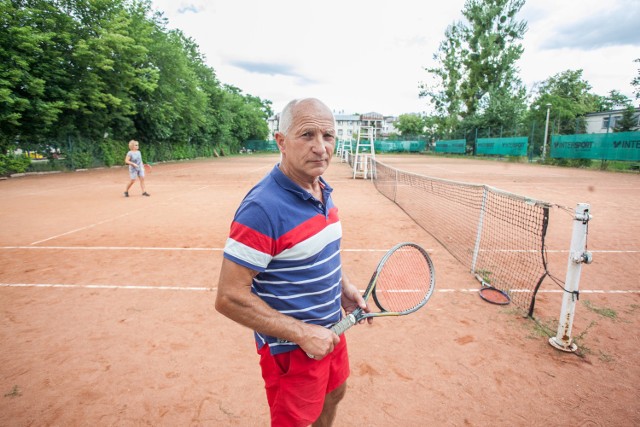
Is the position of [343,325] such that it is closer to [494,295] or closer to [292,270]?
[292,270]

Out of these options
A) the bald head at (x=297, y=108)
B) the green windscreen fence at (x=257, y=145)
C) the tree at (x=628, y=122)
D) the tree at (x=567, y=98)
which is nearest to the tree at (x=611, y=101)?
the tree at (x=567, y=98)

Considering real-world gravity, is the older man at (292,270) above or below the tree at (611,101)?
below

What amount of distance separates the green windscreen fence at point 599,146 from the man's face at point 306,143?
27.5 metres

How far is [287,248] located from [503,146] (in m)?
40.0

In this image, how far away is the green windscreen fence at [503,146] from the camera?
32.4 meters

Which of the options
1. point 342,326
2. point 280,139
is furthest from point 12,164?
point 342,326

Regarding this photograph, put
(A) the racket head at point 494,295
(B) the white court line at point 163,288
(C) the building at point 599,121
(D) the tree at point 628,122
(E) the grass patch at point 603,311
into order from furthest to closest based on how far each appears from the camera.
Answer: (C) the building at point 599,121 → (D) the tree at point 628,122 → (B) the white court line at point 163,288 → (A) the racket head at point 494,295 → (E) the grass patch at point 603,311

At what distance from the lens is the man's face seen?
175 centimetres

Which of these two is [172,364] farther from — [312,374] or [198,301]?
[312,374]

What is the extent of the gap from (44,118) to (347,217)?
1995cm

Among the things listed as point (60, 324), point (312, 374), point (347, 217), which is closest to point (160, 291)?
point (60, 324)

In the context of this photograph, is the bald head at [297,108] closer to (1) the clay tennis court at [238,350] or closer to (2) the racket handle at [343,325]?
(2) the racket handle at [343,325]

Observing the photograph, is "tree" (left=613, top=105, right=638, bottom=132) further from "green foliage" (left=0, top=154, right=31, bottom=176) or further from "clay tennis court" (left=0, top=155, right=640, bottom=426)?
"green foliage" (left=0, top=154, right=31, bottom=176)

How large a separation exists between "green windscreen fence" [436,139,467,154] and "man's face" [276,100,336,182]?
152ft
